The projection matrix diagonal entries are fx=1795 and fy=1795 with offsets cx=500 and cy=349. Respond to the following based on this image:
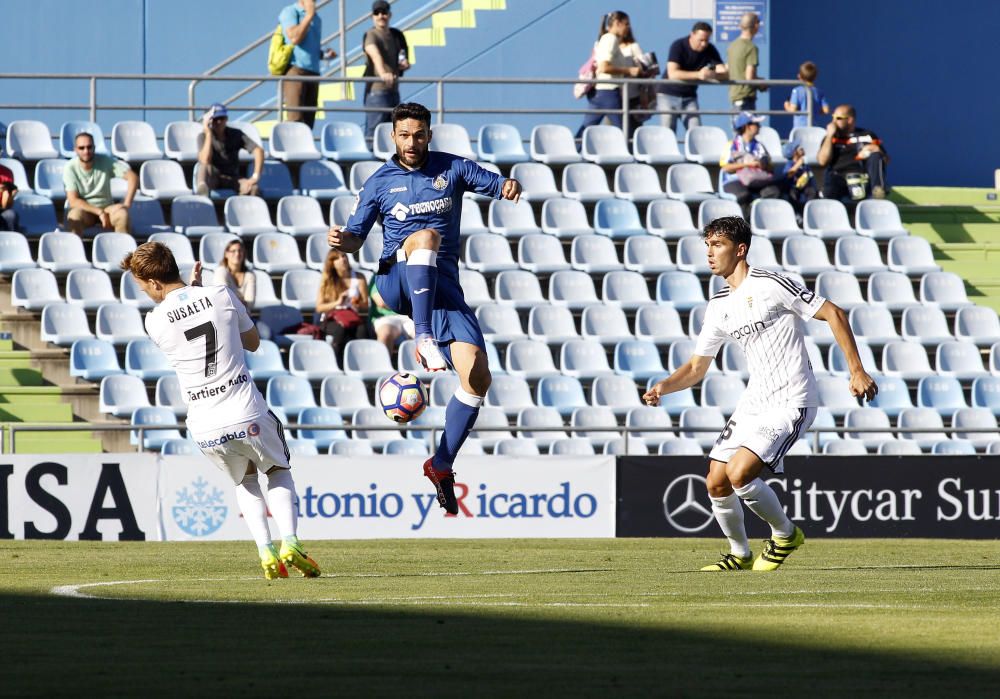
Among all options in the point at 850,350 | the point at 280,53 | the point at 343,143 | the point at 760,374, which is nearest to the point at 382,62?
the point at 343,143

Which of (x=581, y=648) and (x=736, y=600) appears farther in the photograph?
(x=736, y=600)

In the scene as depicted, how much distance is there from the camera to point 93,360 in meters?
17.7

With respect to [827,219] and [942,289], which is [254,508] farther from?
[827,219]

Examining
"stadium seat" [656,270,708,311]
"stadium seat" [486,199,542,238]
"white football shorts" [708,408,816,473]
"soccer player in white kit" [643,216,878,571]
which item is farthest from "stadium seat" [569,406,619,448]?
"white football shorts" [708,408,816,473]

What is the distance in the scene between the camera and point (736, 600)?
7.94 m

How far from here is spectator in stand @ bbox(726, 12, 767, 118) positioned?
22905mm

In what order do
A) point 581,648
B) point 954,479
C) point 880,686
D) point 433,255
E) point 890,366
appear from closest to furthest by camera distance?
point 880,686, point 581,648, point 433,255, point 954,479, point 890,366

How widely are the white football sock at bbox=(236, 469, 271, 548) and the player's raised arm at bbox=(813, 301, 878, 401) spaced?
316 centimetres

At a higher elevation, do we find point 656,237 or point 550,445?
point 656,237

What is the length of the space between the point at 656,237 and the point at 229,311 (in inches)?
447

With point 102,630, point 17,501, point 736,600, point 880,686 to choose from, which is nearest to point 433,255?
point 736,600

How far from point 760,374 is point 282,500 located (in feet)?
9.21

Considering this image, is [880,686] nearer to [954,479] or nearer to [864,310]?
[954,479]

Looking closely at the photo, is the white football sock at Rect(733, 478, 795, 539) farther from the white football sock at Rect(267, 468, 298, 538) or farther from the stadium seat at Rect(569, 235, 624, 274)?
the stadium seat at Rect(569, 235, 624, 274)
